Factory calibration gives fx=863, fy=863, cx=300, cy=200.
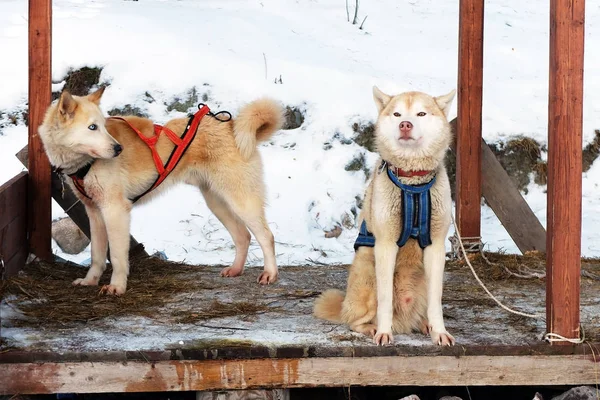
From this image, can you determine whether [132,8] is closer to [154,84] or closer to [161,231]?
Answer: [154,84]

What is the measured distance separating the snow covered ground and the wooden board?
184 centimetres

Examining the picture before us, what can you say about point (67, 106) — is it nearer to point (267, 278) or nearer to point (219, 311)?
point (219, 311)

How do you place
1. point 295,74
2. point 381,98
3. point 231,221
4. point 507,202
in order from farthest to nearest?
point 295,74
point 507,202
point 231,221
point 381,98

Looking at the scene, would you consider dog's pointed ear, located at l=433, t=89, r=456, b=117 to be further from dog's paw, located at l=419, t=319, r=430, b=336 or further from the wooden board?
the wooden board

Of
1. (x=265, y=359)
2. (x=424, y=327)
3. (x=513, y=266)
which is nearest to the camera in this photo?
(x=265, y=359)

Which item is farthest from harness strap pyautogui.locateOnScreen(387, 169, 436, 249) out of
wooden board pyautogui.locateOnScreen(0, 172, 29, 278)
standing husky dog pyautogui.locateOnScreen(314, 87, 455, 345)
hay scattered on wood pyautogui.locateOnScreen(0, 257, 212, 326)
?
wooden board pyautogui.locateOnScreen(0, 172, 29, 278)

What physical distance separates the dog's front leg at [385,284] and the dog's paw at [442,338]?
18 centimetres

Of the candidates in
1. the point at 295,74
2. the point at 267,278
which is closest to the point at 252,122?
the point at 267,278

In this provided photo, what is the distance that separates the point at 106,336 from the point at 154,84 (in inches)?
209

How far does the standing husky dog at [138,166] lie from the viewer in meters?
4.79

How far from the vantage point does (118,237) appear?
500 centimetres

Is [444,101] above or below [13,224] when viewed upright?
above

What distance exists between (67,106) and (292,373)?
2.02 m

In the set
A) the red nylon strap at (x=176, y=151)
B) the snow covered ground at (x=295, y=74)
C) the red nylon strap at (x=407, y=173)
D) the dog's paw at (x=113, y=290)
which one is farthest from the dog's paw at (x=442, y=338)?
the snow covered ground at (x=295, y=74)
